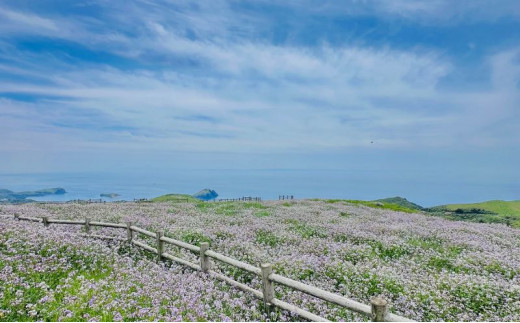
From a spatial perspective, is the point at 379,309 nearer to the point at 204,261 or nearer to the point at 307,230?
the point at 204,261

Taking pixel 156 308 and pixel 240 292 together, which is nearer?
pixel 156 308

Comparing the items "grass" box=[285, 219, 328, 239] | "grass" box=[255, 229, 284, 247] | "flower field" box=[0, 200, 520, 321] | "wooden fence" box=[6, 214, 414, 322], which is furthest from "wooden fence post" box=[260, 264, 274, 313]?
"grass" box=[285, 219, 328, 239]

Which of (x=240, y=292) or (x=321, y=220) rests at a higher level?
(x=321, y=220)

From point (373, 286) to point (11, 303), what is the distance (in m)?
12.0

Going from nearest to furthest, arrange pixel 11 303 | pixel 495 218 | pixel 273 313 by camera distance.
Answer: pixel 11 303
pixel 273 313
pixel 495 218

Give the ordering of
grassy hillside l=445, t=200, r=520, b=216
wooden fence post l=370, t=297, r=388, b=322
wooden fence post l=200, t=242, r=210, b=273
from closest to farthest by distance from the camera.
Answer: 1. wooden fence post l=370, t=297, r=388, b=322
2. wooden fence post l=200, t=242, r=210, b=273
3. grassy hillside l=445, t=200, r=520, b=216

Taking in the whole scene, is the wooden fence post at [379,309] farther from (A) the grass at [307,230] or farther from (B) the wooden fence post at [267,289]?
(A) the grass at [307,230]

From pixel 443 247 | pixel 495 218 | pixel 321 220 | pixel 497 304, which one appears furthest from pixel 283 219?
pixel 495 218

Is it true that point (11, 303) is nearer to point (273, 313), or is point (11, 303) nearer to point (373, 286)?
point (273, 313)

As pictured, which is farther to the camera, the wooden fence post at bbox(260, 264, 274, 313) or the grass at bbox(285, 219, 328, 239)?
the grass at bbox(285, 219, 328, 239)

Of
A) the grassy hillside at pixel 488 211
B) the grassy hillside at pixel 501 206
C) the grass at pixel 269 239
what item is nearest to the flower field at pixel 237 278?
the grass at pixel 269 239

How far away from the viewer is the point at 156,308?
8570 millimetres

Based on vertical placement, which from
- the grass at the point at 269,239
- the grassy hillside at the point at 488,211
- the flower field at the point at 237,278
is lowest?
the flower field at the point at 237,278

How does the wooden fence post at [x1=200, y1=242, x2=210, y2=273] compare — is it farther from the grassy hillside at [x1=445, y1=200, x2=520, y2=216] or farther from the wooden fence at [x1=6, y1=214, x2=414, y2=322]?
the grassy hillside at [x1=445, y1=200, x2=520, y2=216]
